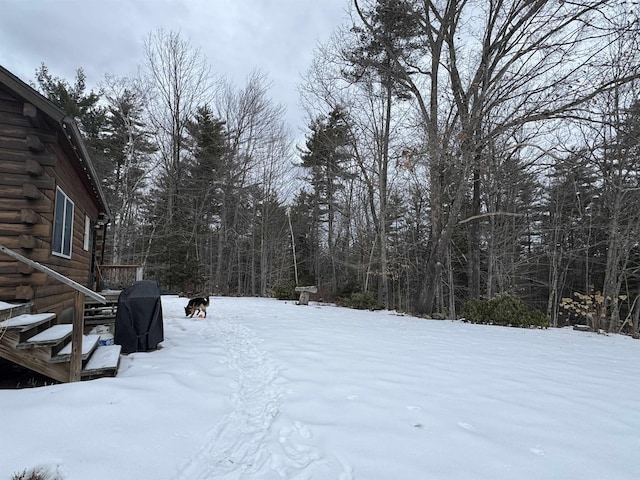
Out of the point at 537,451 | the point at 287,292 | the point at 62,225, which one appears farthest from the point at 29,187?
the point at 287,292

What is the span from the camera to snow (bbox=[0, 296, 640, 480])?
2121mm

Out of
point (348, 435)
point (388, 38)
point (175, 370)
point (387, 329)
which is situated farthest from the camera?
point (388, 38)

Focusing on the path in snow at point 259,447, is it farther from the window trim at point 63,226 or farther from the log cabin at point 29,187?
the window trim at point 63,226

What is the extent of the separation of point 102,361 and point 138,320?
1249 mm

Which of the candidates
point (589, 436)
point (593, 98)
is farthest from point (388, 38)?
point (589, 436)

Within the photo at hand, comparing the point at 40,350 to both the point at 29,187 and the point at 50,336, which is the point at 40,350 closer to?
the point at 50,336

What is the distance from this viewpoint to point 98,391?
3062mm

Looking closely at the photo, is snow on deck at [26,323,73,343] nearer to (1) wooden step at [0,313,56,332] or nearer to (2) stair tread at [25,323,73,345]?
(2) stair tread at [25,323,73,345]

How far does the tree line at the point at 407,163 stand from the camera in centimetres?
943

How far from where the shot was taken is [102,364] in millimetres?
3693

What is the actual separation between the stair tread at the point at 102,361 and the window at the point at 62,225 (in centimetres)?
205

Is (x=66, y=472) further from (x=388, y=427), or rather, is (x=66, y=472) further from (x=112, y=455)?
(x=388, y=427)

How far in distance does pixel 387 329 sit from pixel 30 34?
799 inches

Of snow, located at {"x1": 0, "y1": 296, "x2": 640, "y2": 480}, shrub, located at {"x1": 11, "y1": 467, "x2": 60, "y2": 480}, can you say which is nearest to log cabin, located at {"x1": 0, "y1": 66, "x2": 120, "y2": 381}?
snow, located at {"x1": 0, "y1": 296, "x2": 640, "y2": 480}
